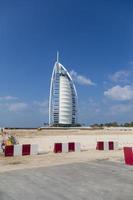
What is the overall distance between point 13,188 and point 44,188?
1.12 m

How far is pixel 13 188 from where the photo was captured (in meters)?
11.7

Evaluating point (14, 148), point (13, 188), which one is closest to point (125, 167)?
point (13, 188)

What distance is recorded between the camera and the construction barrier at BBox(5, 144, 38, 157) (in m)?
23.5

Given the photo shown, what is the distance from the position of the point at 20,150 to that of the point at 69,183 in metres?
12.0

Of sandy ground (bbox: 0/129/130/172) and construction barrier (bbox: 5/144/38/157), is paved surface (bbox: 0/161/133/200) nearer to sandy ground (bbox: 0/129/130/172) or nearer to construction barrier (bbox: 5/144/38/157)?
sandy ground (bbox: 0/129/130/172)

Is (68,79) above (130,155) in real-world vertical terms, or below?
above

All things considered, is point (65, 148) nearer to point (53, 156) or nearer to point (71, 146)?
point (71, 146)

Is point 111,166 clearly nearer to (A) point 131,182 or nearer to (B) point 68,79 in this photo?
(A) point 131,182

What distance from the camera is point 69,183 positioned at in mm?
12648

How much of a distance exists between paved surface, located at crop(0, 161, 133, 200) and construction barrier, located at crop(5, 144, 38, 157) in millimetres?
7188

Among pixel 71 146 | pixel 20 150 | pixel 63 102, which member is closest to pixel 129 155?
pixel 20 150

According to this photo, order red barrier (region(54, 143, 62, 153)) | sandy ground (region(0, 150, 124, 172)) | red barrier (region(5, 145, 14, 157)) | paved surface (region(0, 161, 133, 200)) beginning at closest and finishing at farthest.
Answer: paved surface (region(0, 161, 133, 200)), sandy ground (region(0, 150, 124, 172)), red barrier (region(5, 145, 14, 157)), red barrier (region(54, 143, 62, 153))

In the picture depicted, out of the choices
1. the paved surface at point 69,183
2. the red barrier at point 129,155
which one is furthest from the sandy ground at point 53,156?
the paved surface at point 69,183

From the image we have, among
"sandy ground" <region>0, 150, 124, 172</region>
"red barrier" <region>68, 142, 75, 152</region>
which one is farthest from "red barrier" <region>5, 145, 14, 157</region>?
"red barrier" <region>68, 142, 75, 152</region>
